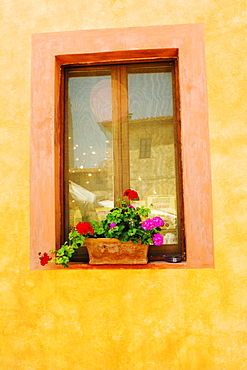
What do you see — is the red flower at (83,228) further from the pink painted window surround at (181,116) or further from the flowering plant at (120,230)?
the pink painted window surround at (181,116)

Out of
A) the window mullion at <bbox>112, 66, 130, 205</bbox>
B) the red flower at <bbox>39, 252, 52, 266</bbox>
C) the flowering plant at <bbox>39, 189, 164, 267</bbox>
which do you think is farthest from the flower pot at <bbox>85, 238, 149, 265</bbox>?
the window mullion at <bbox>112, 66, 130, 205</bbox>

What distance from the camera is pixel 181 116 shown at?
272 centimetres

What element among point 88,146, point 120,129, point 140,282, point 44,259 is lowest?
point 140,282

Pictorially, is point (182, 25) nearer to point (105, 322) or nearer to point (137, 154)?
point (137, 154)

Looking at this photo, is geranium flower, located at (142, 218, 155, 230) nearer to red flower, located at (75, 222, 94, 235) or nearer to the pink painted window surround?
the pink painted window surround

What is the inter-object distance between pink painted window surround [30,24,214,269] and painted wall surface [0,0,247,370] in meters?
0.07

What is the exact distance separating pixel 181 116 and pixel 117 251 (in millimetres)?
1201

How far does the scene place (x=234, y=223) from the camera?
2637 millimetres

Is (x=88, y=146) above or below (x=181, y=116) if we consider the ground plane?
below

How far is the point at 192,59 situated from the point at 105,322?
2.22 m

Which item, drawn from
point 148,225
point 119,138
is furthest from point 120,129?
point 148,225

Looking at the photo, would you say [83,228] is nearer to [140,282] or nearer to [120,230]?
[120,230]

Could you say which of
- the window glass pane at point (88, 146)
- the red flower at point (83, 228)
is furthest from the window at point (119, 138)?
the red flower at point (83, 228)

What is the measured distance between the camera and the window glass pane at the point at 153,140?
2887mm
